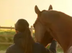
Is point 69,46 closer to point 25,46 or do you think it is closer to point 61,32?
point 61,32

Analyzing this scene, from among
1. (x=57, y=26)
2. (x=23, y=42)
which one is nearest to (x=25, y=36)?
(x=23, y=42)

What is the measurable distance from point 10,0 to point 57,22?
31.0 feet

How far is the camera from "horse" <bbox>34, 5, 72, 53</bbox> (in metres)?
1.30

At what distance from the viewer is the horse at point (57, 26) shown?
1.30 meters

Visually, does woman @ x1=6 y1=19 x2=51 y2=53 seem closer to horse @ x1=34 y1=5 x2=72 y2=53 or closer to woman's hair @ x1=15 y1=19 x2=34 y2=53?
woman's hair @ x1=15 y1=19 x2=34 y2=53

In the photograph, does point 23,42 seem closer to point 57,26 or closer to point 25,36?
point 25,36

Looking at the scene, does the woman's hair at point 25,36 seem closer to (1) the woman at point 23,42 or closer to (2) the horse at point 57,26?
(1) the woman at point 23,42

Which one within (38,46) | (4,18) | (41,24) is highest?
(41,24)

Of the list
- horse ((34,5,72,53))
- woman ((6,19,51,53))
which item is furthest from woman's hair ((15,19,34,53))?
horse ((34,5,72,53))

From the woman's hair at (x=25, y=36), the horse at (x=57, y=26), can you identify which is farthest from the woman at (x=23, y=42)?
the horse at (x=57, y=26)

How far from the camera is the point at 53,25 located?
4.57ft

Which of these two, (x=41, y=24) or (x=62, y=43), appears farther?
(x=41, y=24)

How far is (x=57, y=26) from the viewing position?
137cm

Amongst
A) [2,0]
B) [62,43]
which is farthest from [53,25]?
[2,0]
